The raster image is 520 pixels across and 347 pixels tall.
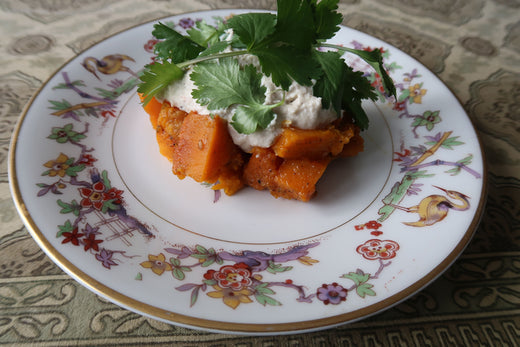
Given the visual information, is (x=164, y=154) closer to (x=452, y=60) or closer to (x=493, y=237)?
(x=493, y=237)

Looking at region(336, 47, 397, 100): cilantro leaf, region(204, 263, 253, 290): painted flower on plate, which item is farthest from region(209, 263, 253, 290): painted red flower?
region(336, 47, 397, 100): cilantro leaf

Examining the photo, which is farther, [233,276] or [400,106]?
[400,106]

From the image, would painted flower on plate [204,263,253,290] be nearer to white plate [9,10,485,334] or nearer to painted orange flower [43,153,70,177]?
white plate [9,10,485,334]

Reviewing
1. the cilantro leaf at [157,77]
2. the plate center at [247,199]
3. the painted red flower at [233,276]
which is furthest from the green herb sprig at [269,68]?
the painted red flower at [233,276]

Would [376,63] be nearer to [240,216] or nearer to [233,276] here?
[240,216]

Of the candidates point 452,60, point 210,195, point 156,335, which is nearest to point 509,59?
point 452,60

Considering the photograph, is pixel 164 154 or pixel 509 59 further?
pixel 509 59

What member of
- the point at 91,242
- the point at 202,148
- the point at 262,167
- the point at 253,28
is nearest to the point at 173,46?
the point at 253,28

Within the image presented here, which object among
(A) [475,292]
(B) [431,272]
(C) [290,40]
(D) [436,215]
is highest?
(C) [290,40]
